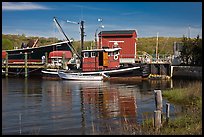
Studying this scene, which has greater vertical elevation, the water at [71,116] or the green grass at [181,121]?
the green grass at [181,121]

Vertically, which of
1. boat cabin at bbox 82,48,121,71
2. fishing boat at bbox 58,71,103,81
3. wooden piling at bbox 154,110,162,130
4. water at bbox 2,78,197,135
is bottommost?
water at bbox 2,78,197,135

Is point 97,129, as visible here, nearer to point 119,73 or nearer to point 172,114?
point 172,114

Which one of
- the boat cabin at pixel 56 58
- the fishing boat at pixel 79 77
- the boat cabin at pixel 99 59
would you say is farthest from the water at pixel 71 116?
the boat cabin at pixel 56 58

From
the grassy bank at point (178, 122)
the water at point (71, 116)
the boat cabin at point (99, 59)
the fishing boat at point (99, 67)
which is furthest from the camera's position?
the boat cabin at point (99, 59)

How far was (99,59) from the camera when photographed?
41688 mm

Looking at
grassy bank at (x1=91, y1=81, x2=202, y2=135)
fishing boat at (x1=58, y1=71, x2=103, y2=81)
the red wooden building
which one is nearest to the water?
grassy bank at (x1=91, y1=81, x2=202, y2=135)

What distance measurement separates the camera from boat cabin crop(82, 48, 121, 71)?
41375mm

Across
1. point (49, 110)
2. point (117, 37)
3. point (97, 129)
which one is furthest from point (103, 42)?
point (97, 129)

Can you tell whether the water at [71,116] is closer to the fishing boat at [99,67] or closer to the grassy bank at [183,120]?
the grassy bank at [183,120]

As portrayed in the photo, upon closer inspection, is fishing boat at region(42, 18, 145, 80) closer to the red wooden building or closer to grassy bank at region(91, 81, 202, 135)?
the red wooden building

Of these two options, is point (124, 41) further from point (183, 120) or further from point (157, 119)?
point (157, 119)

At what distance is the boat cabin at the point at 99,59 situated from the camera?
41.4m

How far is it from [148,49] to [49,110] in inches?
2331

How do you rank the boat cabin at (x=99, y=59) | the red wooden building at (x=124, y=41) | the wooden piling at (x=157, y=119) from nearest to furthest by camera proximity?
the wooden piling at (x=157, y=119)
the boat cabin at (x=99, y=59)
the red wooden building at (x=124, y=41)
